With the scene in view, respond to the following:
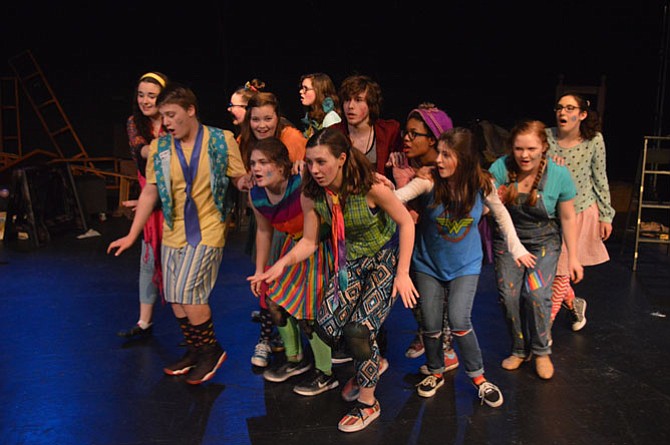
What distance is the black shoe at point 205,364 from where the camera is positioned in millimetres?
2936

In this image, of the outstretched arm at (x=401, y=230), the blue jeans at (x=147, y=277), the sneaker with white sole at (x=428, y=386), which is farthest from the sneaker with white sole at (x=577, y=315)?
the blue jeans at (x=147, y=277)

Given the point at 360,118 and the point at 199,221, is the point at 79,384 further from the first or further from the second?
the point at 360,118

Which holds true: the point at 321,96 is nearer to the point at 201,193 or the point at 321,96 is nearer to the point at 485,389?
the point at 201,193

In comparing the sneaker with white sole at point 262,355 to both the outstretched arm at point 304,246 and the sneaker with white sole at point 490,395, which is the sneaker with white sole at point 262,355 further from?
the sneaker with white sole at point 490,395

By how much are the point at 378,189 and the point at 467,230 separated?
47 cm

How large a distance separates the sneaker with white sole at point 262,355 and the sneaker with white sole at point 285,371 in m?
0.09

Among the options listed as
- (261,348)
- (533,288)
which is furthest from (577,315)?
(261,348)

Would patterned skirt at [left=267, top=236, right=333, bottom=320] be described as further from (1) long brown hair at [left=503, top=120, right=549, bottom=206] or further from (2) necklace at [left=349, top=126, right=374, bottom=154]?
(1) long brown hair at [left=503, top=120, right=549, bottom=206]

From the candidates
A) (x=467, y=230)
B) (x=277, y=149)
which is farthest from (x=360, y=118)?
(x=467, y=230)

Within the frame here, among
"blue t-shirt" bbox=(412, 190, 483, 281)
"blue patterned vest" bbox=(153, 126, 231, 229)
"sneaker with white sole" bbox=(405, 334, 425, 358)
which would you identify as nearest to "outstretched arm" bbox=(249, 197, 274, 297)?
"blue patterned vest" bbox=(153, 126, 231, 229)

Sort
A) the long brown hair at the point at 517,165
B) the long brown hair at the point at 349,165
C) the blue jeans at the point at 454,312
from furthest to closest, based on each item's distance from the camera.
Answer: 1. the long brown hair at the point at 517,165
2. the blue jeans at the point at 454,312
3. the long brown hair at the point at 349,165

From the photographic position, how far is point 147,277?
135 inches

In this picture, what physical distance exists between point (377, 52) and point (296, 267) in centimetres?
529

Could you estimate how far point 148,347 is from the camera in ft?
11.1
